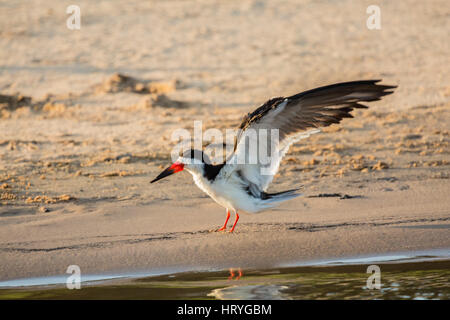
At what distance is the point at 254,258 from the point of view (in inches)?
237

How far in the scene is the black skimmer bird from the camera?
5.89 meters

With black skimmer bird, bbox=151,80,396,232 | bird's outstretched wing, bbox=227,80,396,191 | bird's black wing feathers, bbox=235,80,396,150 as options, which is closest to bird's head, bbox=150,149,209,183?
black skimmer bird, bbox=151,80,396,232

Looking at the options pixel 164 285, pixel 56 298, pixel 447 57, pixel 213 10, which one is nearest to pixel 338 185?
pixel 164 285

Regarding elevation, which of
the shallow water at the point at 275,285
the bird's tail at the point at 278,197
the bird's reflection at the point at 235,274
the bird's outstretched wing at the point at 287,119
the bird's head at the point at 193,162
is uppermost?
the bird's outstretched wing at the point at 287,119

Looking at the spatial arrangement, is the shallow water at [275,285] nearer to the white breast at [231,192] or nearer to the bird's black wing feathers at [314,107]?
the white breast at [231,192]

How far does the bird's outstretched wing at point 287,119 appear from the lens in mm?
5855

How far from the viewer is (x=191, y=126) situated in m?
10.1

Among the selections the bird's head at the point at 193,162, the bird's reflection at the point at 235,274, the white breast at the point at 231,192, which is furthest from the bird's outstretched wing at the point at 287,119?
the bird's reflection at the point at 235,274

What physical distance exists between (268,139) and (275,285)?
52.1 inches

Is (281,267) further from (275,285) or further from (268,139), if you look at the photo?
(268,139)

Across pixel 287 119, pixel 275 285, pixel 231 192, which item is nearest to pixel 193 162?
pixel 231 192

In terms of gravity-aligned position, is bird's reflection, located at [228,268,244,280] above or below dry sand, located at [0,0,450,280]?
below

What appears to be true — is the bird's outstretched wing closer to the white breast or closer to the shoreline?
the white breast

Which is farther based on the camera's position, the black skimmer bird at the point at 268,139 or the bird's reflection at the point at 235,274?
the black skimmer bird at the point at 268,139
